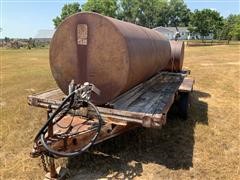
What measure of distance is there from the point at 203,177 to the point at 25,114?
189 inches

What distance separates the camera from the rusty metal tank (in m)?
4.51

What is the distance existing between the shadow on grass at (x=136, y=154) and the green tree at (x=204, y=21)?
5312cm

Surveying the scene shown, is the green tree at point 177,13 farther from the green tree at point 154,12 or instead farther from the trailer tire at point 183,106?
the trailer tire at point 183,106

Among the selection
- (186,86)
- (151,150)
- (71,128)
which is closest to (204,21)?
(186,86)

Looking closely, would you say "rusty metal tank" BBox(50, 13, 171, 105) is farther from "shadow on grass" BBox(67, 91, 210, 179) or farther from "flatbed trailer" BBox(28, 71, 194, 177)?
"shadow on grass" BBox(67, 91, 210, 179)

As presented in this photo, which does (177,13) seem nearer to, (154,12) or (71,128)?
(154,12)

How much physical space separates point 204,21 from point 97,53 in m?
55.3

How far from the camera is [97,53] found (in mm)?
4633

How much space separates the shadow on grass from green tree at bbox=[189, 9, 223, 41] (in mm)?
53122

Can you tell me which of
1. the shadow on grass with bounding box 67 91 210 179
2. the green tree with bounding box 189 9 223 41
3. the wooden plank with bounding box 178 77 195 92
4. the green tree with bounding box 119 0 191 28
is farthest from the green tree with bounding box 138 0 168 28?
the shadow on grass with bounding box 67 91 210 179

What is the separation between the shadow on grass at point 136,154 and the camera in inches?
188

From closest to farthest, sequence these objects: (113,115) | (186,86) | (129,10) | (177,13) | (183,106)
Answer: (113,115), (183,106), (186,86), (129,10), (177,13)

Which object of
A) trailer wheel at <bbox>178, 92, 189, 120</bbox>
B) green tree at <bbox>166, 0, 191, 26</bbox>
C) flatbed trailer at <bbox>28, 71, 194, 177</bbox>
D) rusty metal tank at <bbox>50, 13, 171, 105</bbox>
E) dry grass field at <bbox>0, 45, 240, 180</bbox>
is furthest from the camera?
green tree at <bbox>166, 0, 191, 26</bbox>

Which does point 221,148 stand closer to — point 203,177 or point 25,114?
point 203,177
